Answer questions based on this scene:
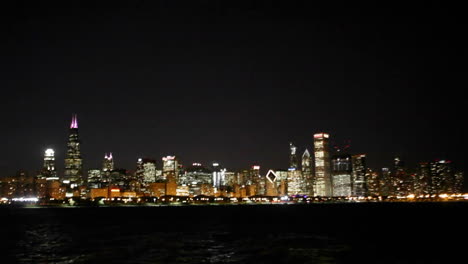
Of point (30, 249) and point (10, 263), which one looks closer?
point (10, 263)

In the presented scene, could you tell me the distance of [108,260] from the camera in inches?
1473

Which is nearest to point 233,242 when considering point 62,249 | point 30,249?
point 62,249

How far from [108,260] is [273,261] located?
41.5 ft

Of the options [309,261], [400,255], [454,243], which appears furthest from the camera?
[454,243]

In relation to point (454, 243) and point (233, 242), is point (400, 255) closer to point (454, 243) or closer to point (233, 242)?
point (454, 243)

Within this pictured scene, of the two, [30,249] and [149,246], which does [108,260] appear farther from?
[30,249]

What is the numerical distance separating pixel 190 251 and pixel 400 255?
1844cm

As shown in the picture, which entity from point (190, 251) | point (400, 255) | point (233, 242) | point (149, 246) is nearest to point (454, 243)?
point (400, 255)

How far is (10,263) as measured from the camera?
3966 centimetres

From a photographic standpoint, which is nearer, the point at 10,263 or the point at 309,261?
the point at 309,261

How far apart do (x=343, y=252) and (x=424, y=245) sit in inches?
484

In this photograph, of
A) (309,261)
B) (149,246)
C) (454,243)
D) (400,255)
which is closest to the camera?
(309,261)

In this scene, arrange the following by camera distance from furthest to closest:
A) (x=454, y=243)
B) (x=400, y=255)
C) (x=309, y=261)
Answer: (x=454, y=243)
(x=400, y=255)
(x=309, y=261)

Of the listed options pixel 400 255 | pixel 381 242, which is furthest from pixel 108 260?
pixel 381 242
